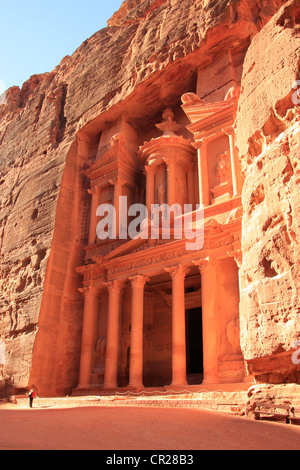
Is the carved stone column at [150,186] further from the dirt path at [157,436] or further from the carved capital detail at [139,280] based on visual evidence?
the dirt path at [157,436]

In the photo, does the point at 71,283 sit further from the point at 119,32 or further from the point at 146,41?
the point at 119,32

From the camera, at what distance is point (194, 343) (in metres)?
17.8

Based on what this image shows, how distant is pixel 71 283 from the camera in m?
19.0

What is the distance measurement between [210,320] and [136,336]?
11.3 ft

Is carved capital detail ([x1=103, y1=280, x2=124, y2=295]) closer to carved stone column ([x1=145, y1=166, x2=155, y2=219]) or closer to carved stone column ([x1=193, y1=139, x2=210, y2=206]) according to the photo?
carved stone column ([x1=145, y1=166, x2=155, y2=219])

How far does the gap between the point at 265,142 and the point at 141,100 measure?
58.5 ft

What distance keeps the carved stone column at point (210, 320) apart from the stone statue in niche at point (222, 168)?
13.4 feet

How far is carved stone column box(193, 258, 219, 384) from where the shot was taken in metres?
13.1

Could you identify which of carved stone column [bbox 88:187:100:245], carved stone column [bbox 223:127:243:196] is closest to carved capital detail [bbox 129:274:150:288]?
carved stone column [bbox 88:187:100:245]

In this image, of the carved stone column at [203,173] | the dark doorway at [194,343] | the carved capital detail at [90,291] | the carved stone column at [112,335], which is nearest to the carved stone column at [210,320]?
the carved stone column at [203,173]

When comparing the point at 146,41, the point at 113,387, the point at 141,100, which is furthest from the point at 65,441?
the point at 146,41

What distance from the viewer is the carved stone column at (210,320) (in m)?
13.1

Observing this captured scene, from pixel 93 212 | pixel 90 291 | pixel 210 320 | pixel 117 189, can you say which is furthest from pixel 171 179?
pixel 210 320

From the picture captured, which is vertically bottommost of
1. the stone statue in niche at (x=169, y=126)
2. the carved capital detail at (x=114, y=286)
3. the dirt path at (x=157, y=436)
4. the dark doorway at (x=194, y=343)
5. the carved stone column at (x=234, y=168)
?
the dirt path at (x=157, y=436)
